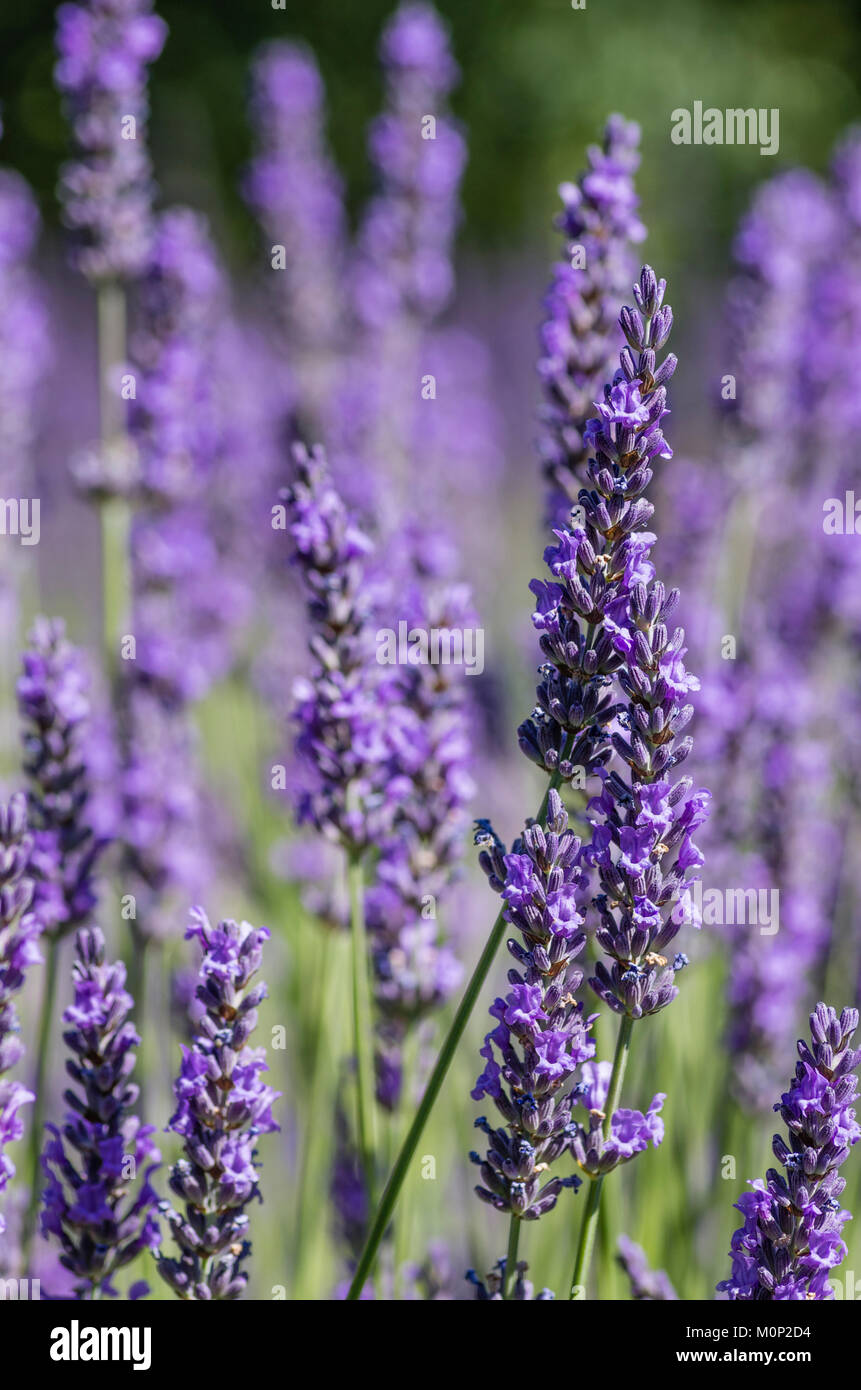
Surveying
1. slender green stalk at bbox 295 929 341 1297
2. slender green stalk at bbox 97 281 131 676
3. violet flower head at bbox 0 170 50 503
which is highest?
violet flower head at bbox 0 170 50 503

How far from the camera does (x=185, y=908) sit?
238cm

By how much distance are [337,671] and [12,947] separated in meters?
0.49

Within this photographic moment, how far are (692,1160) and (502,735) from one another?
43.1 inches

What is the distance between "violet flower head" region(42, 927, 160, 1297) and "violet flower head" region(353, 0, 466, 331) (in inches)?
99.7

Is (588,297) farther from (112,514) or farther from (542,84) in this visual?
(542,84)

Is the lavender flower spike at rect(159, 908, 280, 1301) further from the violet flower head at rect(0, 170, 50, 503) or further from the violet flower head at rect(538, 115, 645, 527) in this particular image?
the violet flower head at rect(0, 170, 50, 503)

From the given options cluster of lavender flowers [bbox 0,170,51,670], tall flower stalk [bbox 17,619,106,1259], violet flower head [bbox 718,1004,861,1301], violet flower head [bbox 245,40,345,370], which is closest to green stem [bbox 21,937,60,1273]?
tall flower stalk [bbox 17,619,106,1259]

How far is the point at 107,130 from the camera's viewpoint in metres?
2.63

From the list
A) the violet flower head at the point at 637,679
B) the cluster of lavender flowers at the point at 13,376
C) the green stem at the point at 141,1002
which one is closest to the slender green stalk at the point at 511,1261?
the violet flower head at the point at 637,679

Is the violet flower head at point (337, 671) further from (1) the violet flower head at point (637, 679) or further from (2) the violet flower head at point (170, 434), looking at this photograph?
(2) the violet flower head at point (170, 434)

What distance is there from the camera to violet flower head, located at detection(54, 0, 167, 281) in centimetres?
253

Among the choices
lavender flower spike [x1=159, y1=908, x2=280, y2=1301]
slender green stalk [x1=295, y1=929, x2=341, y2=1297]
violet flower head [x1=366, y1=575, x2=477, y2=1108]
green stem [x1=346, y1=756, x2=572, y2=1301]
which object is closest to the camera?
green stem [x1=346, y1=756, x2=572, y2=1301]
